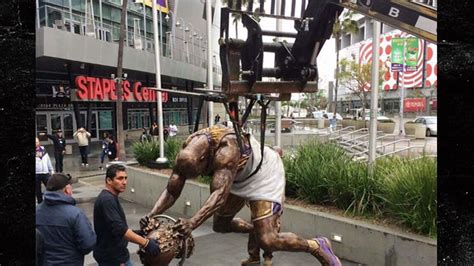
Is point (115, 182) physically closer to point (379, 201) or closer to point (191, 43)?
point (379, 201)

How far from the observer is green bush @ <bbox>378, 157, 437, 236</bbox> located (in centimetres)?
499

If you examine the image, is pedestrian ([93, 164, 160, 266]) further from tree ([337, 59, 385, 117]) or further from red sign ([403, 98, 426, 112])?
red sign ([403, 98, 426, 112])

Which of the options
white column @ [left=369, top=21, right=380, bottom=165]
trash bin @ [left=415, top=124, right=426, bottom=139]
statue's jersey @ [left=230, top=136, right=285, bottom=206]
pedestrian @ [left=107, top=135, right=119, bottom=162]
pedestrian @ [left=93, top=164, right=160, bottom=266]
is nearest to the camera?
pedestrian @ [left=93, top=164, right=160, bottom=266]

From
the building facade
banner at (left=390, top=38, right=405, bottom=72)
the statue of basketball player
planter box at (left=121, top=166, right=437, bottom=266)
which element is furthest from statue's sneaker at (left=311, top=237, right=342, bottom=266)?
banner at (left=390, top=38, right=405, bottom=72)

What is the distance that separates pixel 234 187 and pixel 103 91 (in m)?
20.1

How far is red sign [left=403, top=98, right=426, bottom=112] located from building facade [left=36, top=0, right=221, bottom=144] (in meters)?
→ 22.1

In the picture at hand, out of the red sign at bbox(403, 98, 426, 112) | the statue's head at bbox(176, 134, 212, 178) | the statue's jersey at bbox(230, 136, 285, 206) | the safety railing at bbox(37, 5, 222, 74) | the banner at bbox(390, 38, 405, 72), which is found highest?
the safety railing at bbox(37, 5, 222, 74)

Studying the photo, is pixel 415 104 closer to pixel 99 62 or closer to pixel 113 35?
pixel 113 35

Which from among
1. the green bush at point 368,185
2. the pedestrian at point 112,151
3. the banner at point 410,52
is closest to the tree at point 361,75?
the banner at point 410,52

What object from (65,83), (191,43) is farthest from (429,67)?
(65,83)

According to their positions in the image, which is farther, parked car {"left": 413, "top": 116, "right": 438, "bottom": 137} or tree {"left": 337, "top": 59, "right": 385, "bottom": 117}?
tree {"left": 337, "top": 59, "right": 385, "bottom": 117}

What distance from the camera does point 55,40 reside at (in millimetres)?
17125

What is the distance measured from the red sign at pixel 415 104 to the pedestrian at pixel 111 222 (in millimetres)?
43047

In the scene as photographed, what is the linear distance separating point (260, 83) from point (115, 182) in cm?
147
